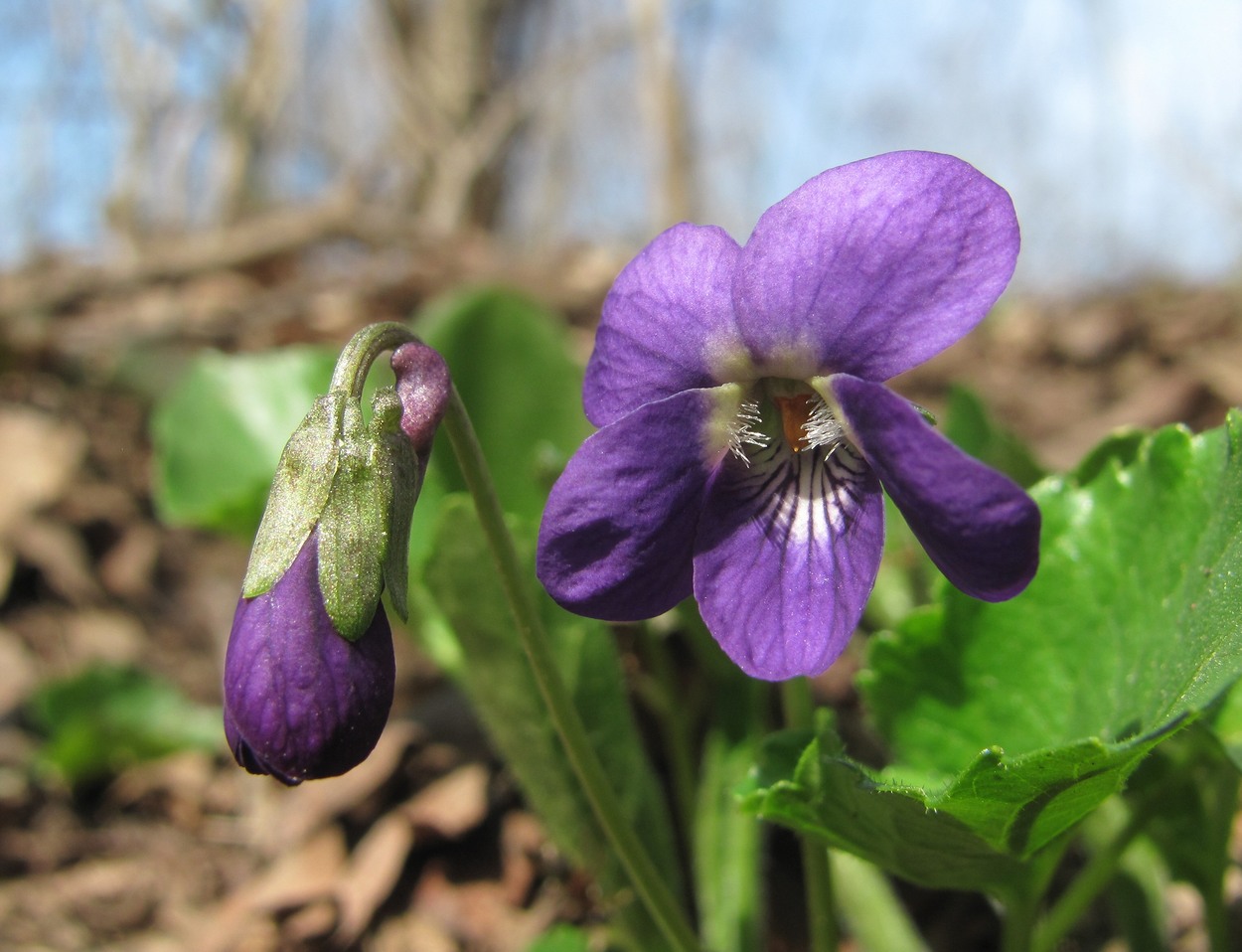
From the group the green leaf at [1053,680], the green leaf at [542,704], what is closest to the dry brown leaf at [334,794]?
the green leaf at [542,704]

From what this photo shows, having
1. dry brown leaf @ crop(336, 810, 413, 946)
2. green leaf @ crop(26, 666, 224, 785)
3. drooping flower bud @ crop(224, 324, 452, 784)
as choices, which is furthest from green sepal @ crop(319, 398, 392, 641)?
green leaf @ crop(26, 666, 224, 785)

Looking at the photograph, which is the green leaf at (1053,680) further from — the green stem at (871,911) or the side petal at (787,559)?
the green stem at (871,911)

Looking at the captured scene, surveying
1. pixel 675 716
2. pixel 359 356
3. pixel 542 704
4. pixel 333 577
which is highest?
pixel 359 356

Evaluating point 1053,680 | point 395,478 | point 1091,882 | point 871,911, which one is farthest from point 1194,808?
point 395,478

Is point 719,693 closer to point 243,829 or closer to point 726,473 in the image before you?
point 726,473

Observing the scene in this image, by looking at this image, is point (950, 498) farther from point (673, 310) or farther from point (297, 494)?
point (297, 494)

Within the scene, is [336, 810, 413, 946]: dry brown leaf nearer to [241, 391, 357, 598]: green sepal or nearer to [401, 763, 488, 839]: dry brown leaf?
[401, 763, 488, 839]: dry brown leaf
